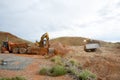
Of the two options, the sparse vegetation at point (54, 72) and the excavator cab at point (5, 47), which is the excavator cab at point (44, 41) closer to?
the excavator cab at point (5, 47)

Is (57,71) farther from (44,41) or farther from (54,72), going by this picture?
(44,41)

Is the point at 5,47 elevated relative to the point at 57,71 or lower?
elevated

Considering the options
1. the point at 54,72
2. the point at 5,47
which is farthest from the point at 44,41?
the point at 54,72

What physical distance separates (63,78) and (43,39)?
71.2 feet

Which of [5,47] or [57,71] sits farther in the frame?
[5,47]

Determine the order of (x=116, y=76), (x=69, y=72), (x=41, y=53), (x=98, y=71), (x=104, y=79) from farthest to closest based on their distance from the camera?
1. (x=41, y=53)
2. (x=98, y=71)
3. (x=116, y=76)
4. (x=104, y=79)
5. (x=69, y=72)

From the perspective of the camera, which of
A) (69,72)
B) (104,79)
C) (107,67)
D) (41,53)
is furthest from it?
(41,53)

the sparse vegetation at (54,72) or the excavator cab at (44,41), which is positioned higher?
the excavator cab at (44,41)

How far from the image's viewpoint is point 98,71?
3133cm

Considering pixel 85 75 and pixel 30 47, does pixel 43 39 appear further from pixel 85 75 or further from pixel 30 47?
pixel 85 75

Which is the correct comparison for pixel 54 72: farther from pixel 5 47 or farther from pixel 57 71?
pixel 5 47

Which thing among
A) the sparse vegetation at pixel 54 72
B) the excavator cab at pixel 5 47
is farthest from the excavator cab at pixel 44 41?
the sparse vegetation at pixel 54 72

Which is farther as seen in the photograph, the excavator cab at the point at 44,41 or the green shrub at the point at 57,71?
the excavator cab at the point at 44,41

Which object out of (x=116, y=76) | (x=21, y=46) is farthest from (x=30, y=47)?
(x=116, y=76)
